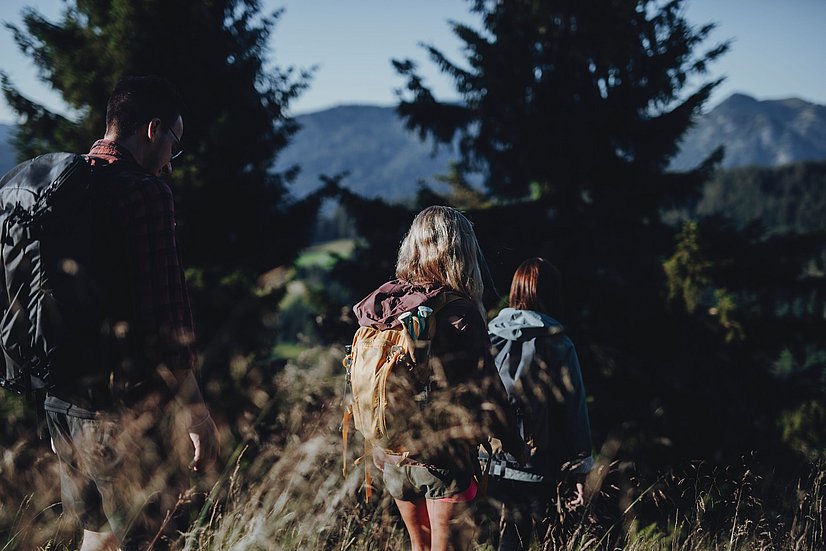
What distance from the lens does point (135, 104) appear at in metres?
2.10

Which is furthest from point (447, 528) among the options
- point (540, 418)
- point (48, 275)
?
point (48, 275)

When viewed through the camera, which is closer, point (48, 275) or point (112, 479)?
point (48, 275)

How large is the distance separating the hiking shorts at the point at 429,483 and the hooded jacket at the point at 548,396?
705mm

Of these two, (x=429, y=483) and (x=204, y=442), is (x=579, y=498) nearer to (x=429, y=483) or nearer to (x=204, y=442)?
(x=429, y=483)

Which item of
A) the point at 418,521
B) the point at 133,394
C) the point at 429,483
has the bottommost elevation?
the point at 418,521

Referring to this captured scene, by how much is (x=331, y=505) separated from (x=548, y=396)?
52.8 inches

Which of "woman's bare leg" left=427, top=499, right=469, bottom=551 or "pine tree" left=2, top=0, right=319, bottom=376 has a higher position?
"pine tree" left=2, top=0, right=319, bottom=376

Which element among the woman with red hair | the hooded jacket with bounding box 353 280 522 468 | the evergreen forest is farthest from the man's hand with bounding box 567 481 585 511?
Answer: the evergreen forest

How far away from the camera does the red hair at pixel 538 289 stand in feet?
10.3

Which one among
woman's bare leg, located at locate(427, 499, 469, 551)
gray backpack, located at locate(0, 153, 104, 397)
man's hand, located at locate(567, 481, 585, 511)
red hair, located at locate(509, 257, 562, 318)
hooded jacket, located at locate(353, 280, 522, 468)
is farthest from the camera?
red hair, located at locate(509, 257, 562, 318)

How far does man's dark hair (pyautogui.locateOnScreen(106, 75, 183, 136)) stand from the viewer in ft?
6.84

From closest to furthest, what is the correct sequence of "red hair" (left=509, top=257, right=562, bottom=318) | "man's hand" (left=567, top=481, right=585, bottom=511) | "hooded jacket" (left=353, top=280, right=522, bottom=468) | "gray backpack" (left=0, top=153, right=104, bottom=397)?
"gray backpack" (left=0, top=153, right=104, bottom=397) < "hooded jacket" (left=353, top=280, right=522, bottom=468) < "man's hand" (left=567, top=481, right=585, bottom=511) < "red hair" (left=509, top=257, right=562, bottom=318)

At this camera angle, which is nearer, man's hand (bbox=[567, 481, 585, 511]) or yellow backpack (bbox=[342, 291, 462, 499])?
yellow backpack (bbox=[342, 291, 462, 499])

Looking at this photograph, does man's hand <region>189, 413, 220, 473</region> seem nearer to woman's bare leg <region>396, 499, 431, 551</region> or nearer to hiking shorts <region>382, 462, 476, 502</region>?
hiking shorts <region>382, 462, 476, 502</region>
